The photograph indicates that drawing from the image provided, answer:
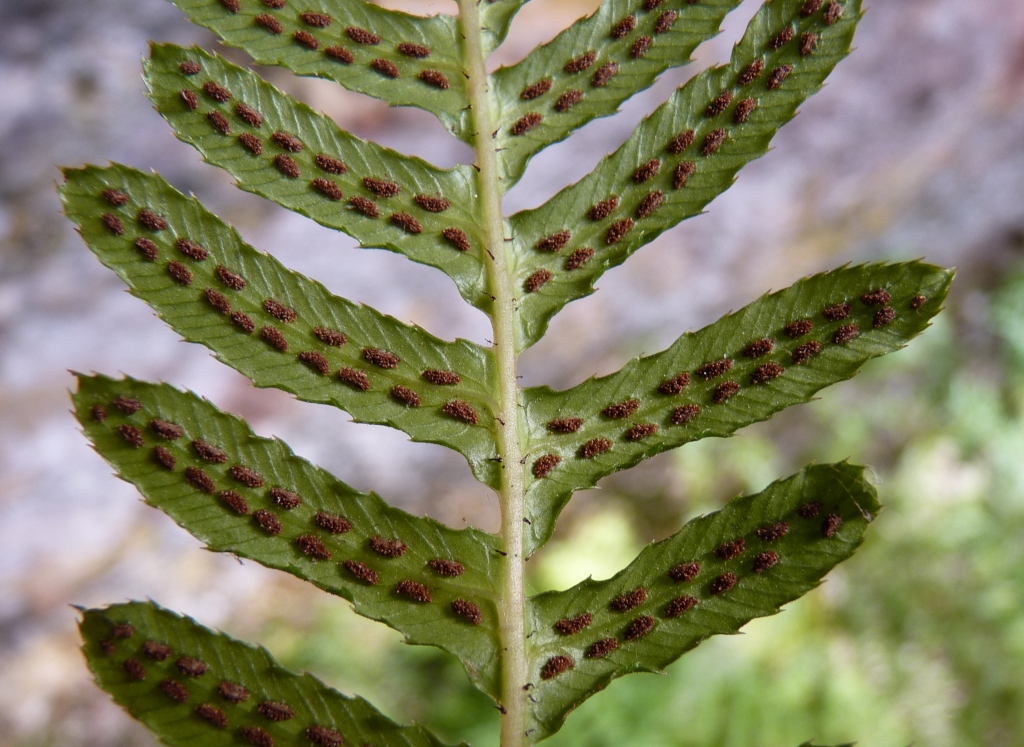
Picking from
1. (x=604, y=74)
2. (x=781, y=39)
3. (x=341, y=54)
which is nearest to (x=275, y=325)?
(x=341, y=54)

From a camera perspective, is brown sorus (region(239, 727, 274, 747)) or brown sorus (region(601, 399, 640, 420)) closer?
brown sorus (region(239, 727, 274, 747))

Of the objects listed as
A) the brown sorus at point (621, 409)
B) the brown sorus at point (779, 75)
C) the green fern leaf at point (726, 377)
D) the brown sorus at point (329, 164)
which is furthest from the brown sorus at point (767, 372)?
the brown sorus at point (329, 164)

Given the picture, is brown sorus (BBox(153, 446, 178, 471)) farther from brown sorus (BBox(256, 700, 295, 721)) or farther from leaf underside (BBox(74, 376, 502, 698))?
brown sorus (BBox(256, 700, 295, 721))

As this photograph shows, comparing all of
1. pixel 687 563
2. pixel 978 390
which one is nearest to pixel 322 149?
pixel 687 563

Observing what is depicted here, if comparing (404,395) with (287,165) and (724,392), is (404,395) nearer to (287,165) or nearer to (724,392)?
(287,165)

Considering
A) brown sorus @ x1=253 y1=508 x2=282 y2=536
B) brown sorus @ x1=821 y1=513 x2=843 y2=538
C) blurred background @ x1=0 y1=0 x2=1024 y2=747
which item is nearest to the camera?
brown sorus @ x1=821 y1=513 x2=843 y2=538

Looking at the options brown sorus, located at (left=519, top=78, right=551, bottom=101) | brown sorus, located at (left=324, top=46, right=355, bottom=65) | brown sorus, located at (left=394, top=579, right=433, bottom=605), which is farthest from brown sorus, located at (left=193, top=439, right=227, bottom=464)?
brown sorus, located at (left=519, top=78, right=551, bottom=101)
